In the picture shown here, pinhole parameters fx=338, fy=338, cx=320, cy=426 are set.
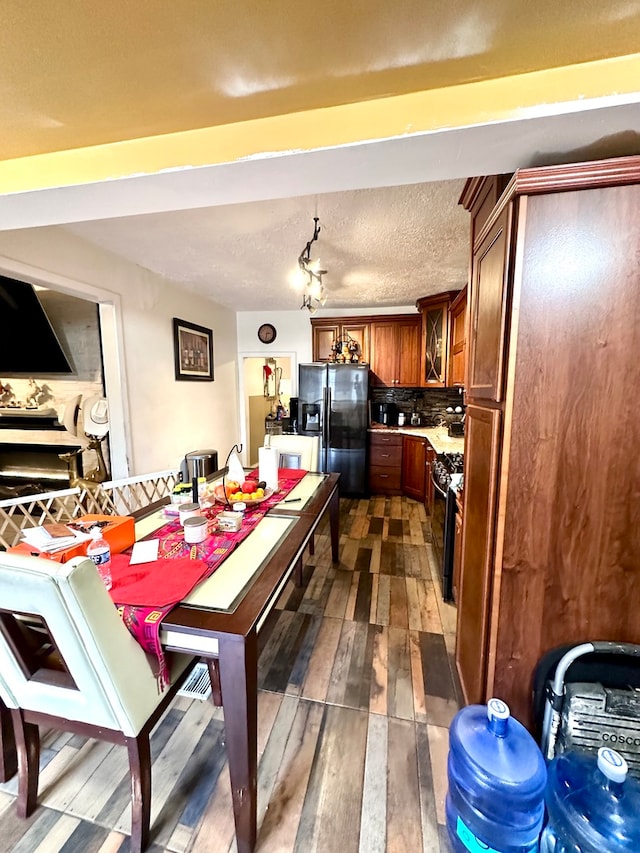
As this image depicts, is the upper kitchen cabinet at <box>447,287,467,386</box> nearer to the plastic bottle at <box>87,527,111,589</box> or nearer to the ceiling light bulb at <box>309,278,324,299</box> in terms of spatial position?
the ceiling light bulb at <box>309,278,324,299</box>

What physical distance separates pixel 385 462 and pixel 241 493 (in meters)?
2.74

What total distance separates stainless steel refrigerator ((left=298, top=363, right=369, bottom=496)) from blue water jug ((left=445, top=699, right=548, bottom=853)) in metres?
3.28

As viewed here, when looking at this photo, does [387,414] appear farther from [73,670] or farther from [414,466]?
[73,670]

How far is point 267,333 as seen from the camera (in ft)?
15.9

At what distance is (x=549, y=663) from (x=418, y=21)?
67.4 inches

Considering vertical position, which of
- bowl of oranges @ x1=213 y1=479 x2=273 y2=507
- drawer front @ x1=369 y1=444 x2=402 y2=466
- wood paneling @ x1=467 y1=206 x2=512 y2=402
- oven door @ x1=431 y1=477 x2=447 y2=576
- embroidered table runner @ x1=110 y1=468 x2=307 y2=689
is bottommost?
oven door @ x1=431 y1=477 x2=447 y2=576

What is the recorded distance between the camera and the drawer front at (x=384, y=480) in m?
4.34

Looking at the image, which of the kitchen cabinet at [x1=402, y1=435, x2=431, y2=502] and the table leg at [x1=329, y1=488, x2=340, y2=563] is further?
the kitchen cabinet at [x1=402, y1=435, x2=431, y2=502]

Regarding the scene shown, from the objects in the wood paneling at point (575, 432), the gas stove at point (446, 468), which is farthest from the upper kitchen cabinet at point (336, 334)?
the wood paneling at point (575, 432)

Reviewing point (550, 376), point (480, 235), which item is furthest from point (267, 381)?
point (550, 376)

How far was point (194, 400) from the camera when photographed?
3.88 metres

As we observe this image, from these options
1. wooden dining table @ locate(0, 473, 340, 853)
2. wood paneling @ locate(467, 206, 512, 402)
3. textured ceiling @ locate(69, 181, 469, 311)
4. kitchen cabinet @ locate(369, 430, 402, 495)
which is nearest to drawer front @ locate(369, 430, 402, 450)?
kitchen cabinet @ locate(369, 430, 402, 495)

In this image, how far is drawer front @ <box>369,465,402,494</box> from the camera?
4.34 meters

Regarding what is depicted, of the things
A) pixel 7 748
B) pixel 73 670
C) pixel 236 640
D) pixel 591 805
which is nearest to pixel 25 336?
pixel 7 748
